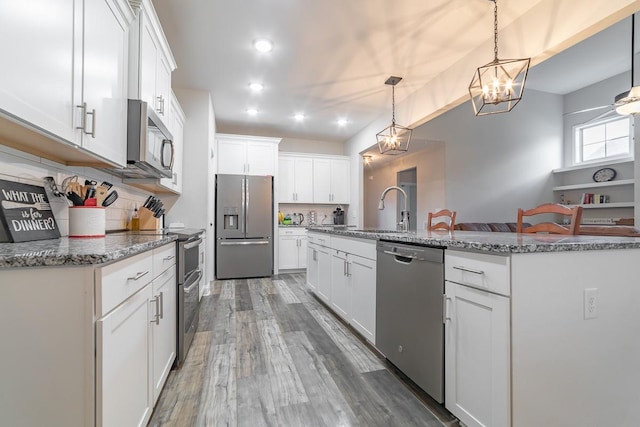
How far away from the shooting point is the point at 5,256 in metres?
0.81

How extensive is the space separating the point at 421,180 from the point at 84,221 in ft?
20.3

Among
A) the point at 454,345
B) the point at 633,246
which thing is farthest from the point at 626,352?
the point at 454,345

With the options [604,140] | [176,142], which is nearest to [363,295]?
[176,142]

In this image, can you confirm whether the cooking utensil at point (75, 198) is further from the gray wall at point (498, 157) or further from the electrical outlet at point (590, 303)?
the gray wall at point (498, 157)

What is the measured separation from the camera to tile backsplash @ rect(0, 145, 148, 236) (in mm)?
1337

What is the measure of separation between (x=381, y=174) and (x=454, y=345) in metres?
7.57

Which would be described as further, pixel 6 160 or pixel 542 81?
pixel 542 81

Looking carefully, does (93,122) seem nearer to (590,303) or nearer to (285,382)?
(285,382)

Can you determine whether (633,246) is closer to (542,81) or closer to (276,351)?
(276,351)

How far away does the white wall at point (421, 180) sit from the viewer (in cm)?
603

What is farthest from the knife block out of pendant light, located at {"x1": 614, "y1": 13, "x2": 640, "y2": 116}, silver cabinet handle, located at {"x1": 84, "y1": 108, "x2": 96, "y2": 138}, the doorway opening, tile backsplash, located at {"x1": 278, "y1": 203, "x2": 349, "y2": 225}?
the doorway opening

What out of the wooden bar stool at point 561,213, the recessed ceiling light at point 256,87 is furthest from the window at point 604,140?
the recessed ceiling light at point 256,87

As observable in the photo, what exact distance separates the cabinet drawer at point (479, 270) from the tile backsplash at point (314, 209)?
4706 mm

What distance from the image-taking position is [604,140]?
569 centimetres
